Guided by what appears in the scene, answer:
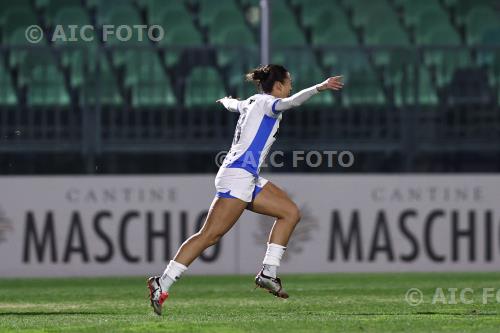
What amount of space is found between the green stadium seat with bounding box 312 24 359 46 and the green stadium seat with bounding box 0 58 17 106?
4878 mm

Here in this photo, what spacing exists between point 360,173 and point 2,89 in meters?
4.16

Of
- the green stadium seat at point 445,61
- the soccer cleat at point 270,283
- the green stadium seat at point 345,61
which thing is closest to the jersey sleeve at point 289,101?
the soccer cleat at point 270,283

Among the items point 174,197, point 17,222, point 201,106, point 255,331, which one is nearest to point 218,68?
point 201,106

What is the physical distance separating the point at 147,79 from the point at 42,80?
3.98 ft

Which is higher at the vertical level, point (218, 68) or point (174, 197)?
point (218, 68)

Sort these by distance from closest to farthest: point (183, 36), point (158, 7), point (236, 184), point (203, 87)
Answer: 1. point (236, 184)
2. point (203, 87)
3. point (183, 36)
4. point (158, 7)

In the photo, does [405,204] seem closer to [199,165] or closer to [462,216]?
[462,216]

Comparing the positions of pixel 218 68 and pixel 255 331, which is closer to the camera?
pixel 255 331

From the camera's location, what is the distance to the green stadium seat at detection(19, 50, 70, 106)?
51.7 ft

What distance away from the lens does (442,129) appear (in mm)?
16031

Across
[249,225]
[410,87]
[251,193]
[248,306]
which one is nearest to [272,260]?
[251,193]

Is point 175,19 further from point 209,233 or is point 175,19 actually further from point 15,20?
point 209,233

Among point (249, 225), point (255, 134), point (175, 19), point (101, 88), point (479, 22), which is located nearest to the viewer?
point (255, 134)

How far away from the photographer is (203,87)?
1616 cm
